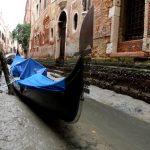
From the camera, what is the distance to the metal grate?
346 inches

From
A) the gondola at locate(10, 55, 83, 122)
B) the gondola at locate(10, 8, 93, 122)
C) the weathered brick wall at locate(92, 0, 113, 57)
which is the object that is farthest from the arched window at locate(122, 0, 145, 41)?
the gondola at locate(10, 8, 93, 122)

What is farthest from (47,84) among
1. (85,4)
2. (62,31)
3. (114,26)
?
(62,31)

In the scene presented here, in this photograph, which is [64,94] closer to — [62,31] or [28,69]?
[28,69]

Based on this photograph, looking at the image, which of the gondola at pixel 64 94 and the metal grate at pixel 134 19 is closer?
the gondola at pixel 64 94

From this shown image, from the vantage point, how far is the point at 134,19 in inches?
363

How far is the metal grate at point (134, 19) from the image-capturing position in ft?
28.8

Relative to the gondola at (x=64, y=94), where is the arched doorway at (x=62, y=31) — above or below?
above

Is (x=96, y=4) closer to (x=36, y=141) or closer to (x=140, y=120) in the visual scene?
(x=140, y=120)

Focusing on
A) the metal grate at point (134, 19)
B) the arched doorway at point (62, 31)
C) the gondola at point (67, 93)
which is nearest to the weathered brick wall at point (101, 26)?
the metal grate at point (134, 19)

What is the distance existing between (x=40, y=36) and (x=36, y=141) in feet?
60.8

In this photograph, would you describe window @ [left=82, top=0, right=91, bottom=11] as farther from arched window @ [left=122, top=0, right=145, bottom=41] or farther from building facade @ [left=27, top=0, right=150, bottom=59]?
arched window @ [left=122, top=0, right=145, bottom=41]

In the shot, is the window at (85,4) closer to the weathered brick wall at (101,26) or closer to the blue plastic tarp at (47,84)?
the weathered brick wall at (101,26)

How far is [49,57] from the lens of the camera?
62.0 feet

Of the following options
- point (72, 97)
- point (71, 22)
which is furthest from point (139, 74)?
point (71, 22)
